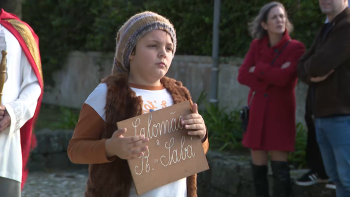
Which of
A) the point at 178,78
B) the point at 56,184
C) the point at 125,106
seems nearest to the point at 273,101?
the point at 125,106

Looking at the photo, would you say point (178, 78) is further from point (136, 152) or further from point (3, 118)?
point (136, 152)

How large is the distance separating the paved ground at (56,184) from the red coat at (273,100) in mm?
2410

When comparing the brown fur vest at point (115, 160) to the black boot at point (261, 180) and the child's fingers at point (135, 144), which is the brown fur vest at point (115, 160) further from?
the black boot at point (261, 180)

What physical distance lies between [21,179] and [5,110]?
42 centimetres

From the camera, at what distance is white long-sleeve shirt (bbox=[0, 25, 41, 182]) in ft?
9.06

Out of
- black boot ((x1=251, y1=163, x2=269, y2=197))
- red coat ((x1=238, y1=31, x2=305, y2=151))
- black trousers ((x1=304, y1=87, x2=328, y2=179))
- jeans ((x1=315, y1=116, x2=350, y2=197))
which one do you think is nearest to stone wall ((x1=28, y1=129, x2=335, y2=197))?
black trousers ((x1=304, y1=87, x2=328, y2=179))

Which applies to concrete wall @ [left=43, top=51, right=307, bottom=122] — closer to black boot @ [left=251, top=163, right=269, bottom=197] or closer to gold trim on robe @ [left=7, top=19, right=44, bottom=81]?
black boot @ [left=251, top=163, right=269, bottom=197]

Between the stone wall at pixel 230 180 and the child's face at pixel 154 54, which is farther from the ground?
the child's face at pixel 154 54

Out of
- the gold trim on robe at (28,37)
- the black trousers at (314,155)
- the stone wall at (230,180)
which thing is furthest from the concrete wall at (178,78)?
the gold trim on robe at (28,37)

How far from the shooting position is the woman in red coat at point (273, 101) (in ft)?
14.8

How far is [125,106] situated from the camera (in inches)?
92.7

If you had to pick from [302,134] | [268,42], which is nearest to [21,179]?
[268,42]

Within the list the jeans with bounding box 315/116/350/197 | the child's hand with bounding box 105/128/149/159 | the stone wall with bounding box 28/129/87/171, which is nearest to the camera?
the child's hand with bounding box 105/128/149/159

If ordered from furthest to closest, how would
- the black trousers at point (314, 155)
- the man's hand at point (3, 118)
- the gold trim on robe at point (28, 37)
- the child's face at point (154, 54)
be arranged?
1. the black trousers at point (314, 155)
2. the gold trim on robe at point (28, 37)
3. the man's hand at point (3, 118)
4. the child's face at point (154, 54)
